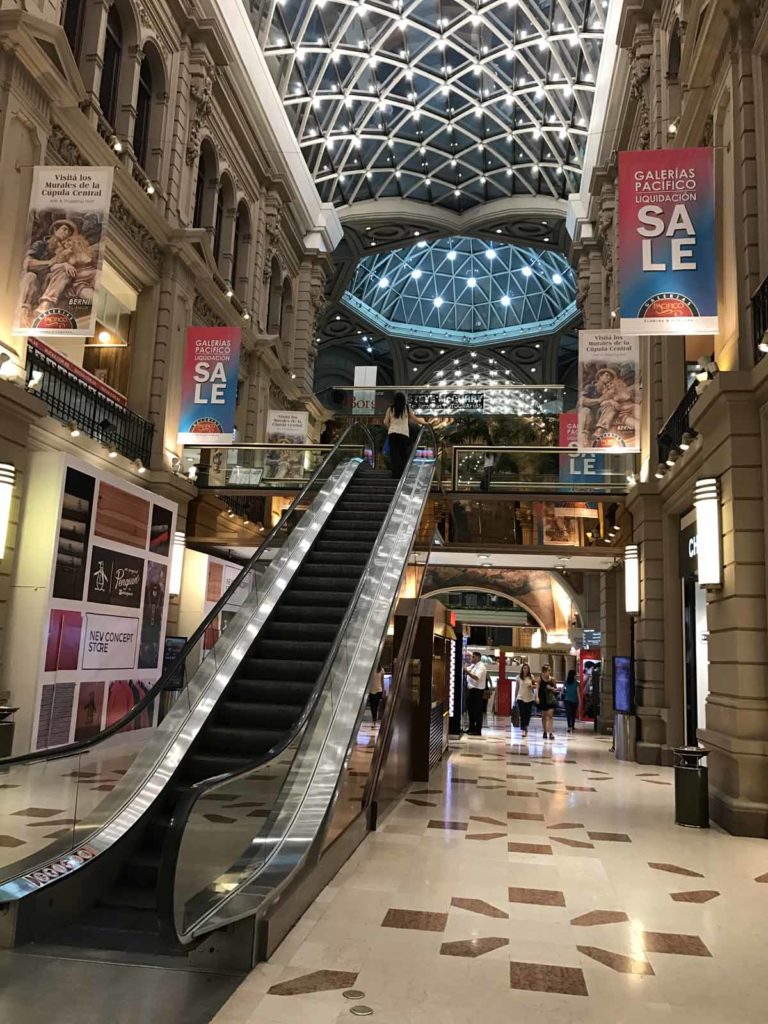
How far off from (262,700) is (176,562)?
8.41 m

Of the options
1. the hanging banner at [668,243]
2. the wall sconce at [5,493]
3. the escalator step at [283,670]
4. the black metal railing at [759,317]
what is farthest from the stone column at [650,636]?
the wall sconce at [5,493]

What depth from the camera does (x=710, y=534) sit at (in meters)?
8.07

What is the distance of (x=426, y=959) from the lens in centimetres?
377

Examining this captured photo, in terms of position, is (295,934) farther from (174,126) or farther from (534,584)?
(534,584)

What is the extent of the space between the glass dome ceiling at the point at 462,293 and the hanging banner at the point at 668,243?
113ft

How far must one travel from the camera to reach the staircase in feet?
14.1

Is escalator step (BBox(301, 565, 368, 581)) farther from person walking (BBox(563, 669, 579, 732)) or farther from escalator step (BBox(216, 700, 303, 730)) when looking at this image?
person walking (BBox(563, 669, 579, 732))

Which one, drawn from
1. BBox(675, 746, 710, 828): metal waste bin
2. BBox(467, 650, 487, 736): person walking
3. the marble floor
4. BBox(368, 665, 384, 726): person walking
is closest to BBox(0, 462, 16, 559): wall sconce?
BBox(368, 665, 384, 726): person walking

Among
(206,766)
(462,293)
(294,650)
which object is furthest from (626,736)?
(462,293)

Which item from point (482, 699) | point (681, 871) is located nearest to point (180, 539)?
point (482, 699)

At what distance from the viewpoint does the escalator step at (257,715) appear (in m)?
6.39

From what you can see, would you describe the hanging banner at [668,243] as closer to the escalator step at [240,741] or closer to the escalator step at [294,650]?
the escalator step at [294,650]

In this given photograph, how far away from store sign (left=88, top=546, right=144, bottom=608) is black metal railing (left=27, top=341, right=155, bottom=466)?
1.92 metres

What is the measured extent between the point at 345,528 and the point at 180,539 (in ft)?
18.1
